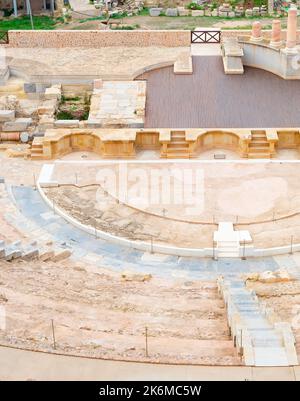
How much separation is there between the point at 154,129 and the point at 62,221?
704 cm

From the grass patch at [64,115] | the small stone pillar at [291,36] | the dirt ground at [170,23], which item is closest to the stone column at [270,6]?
the dirt ground at [170,23]

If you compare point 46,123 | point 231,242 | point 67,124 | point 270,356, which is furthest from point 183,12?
point 270,356

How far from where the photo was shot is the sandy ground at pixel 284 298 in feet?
60.0

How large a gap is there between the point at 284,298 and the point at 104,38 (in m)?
23.1

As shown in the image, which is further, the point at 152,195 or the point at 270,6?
the point at 270,6

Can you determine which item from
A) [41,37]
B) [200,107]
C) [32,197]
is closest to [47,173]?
[32,197]

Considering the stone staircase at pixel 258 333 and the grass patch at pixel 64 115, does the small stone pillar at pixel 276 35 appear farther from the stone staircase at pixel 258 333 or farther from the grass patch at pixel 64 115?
the stone staircase at pixel 258 333

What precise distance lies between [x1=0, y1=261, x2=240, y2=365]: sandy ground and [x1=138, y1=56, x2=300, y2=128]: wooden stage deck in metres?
11.3

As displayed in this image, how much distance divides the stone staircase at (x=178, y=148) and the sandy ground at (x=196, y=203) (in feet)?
3.01

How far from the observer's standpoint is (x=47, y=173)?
96.0 ft

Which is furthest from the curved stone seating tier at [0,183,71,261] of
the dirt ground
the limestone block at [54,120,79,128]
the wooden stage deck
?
the dirt ground

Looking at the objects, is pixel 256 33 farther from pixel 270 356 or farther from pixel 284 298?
pixel 270 356

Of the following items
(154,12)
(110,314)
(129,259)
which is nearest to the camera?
(110,314)

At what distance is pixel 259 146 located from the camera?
30.7 meters
